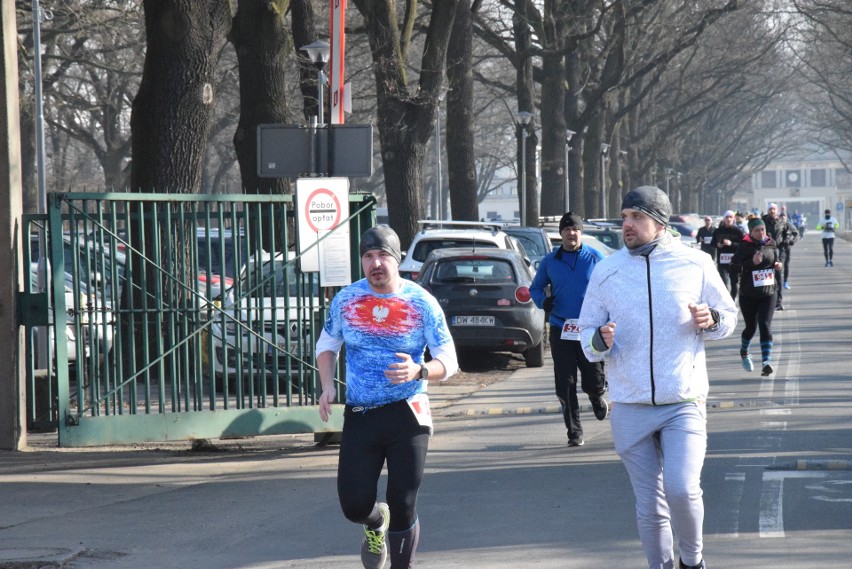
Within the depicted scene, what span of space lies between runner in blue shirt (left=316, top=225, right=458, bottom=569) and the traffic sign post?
436cm

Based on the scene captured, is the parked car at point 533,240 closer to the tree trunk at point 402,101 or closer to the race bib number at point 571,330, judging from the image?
the tree trunk at point 402,101

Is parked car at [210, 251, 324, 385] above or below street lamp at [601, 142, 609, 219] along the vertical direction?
below

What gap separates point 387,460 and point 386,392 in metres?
0.31

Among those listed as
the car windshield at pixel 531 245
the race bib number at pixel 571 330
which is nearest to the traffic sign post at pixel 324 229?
the race bib number at pixel 571 330

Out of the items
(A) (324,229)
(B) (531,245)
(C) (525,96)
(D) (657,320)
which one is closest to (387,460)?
(D) (657,320)

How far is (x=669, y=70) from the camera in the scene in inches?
2269

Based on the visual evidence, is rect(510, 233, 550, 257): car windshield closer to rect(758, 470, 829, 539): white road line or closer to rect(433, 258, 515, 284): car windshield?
rect(433, 258, 515, 284): car windshield

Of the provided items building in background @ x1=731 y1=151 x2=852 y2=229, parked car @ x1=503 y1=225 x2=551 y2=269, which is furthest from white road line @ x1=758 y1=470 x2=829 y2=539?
building in background @ x1=731 y1=151 x2=852 y2=229

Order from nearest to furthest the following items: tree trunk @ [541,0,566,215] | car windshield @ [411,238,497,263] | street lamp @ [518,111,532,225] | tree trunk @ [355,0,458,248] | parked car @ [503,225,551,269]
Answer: car windshield @ [411,238,497,263] → tree trunk @ [355,0,458,248] → parked car @ [503,225,551,269] → street lamp @ [518,111,532,225] → tree trunk @ [541,0,566,215]

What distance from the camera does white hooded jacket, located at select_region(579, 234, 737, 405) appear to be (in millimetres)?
5762

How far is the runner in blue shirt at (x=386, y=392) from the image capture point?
6043mm

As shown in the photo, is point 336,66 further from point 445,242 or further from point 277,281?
point 445,242

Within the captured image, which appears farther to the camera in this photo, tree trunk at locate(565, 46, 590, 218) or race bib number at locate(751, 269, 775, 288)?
tree trunk at locate(565, 46, 590, 218)

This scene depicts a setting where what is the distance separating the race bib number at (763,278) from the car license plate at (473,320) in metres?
3.55
